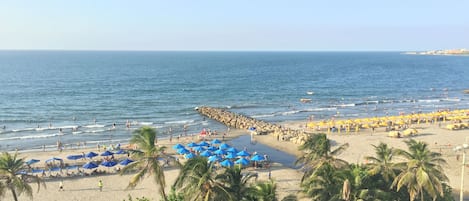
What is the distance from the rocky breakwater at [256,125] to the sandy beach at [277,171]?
1.02 meters

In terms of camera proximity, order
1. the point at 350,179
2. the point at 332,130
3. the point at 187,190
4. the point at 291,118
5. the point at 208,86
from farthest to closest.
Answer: the point at 208,86 → the point at 291,118 → the point at 332,130 → the point at 350,179 → the point at 187,190

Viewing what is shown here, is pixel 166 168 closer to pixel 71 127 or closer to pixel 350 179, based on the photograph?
pixel 350 179

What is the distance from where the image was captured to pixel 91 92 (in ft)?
305

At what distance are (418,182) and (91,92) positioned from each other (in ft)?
279

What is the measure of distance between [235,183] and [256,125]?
126 feet

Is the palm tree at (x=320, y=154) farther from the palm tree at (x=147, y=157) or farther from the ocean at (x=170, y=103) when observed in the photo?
the ocean at (x=170, y=103)

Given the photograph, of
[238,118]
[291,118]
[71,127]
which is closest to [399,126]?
[291,118]

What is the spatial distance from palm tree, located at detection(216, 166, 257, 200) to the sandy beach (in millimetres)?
12856

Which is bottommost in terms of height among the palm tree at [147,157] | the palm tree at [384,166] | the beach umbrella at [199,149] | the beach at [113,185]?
the beach at [113,185]

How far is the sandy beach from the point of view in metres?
30.6

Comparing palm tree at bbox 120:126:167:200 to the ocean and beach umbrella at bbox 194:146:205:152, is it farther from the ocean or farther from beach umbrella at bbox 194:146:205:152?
the ocean

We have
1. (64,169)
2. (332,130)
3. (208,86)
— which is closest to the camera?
(64,169)

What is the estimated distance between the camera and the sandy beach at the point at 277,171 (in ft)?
100

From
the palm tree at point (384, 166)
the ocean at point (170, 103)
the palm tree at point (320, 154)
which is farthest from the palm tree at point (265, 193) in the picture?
the ocean at point (170, 103)
